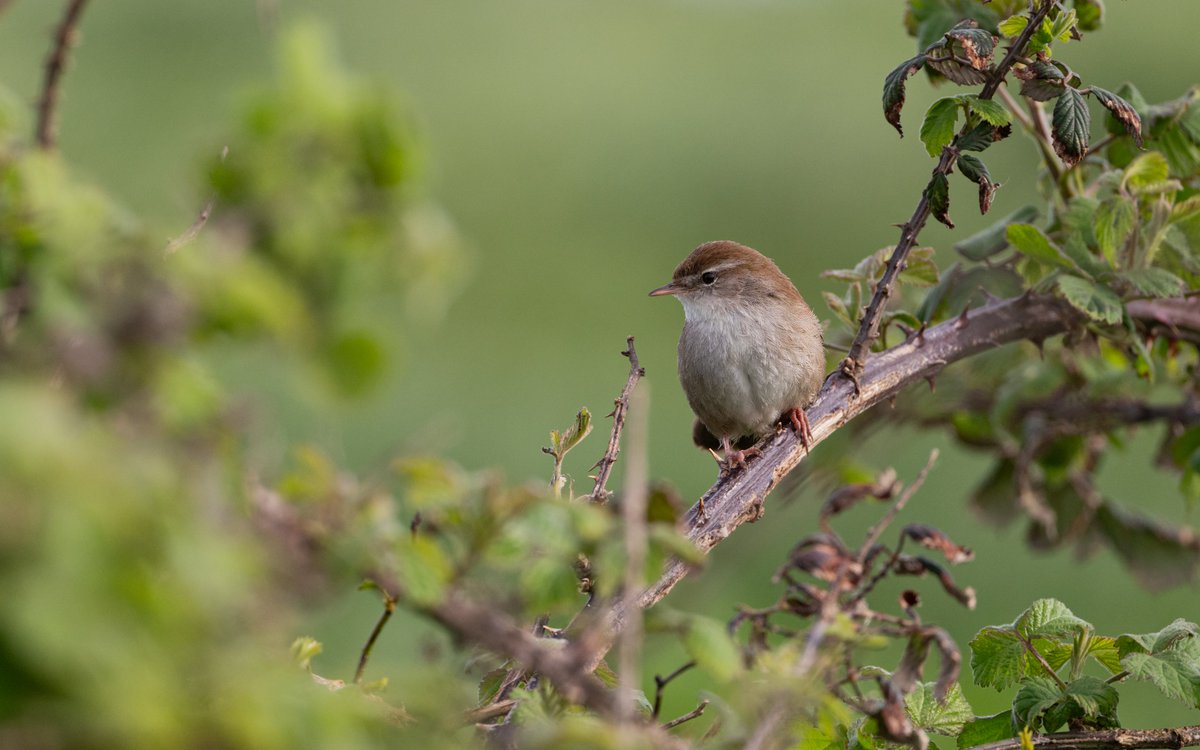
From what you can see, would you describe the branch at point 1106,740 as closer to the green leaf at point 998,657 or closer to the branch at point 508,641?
the green leaf at point 998,657

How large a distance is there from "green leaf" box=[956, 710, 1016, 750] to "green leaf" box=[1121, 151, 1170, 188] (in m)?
1.30

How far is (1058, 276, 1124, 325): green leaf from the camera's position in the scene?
270 centimetres

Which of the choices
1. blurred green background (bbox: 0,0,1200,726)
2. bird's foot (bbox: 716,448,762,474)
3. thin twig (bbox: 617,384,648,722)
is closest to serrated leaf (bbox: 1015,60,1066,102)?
bird's foot (bbox: 716,448,762,474)

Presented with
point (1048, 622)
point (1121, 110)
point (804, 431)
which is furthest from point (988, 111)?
point (1048, 622)

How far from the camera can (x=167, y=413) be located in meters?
0.94

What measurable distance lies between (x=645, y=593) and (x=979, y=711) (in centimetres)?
353

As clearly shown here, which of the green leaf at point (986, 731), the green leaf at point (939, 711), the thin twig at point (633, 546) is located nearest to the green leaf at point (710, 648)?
the thin twig at point (633, 546)

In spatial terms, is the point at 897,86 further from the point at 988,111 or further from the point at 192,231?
the point at 192,231

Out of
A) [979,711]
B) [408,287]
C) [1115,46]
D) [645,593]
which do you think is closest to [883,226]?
[1115,46]

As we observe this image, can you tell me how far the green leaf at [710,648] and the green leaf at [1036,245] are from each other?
183 cm

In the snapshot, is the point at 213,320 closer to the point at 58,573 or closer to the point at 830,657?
the point at 58,573

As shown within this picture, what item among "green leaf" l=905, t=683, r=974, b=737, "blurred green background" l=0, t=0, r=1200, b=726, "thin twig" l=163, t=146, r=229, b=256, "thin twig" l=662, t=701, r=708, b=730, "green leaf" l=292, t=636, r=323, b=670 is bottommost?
"green leaf" l=905, t=683, r=974, b=737

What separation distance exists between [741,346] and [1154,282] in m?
1.52

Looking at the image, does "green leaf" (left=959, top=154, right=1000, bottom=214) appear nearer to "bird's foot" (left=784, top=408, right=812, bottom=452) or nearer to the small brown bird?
"bird's foot" (left=784, top=408, right=812, bottom=452)
